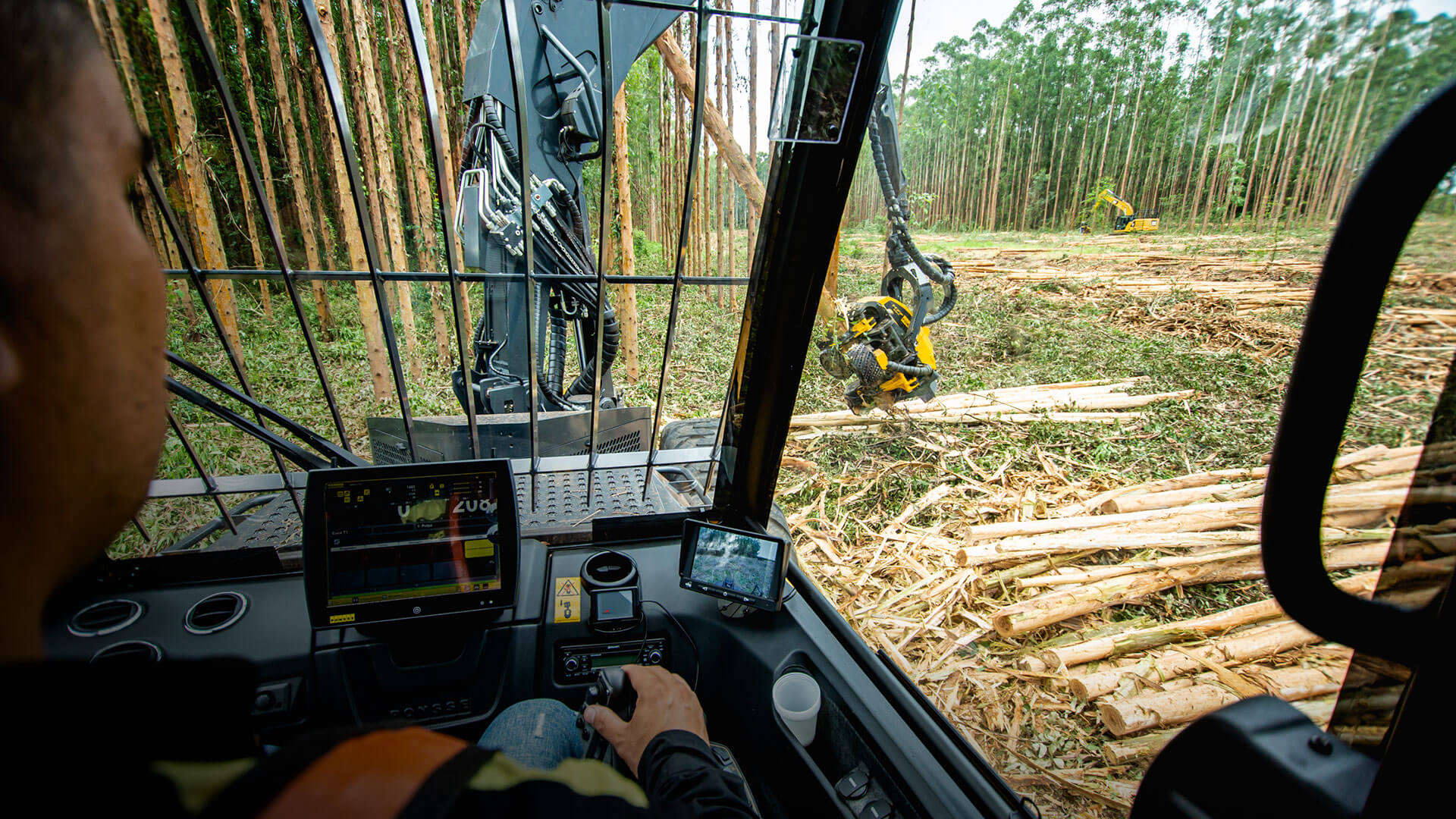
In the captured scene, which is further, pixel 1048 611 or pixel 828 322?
pixel 828 322

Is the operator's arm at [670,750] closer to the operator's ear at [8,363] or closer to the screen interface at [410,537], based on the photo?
the screen interface at [410,537]

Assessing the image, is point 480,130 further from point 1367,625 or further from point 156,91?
point 156,91

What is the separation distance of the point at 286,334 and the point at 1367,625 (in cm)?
968

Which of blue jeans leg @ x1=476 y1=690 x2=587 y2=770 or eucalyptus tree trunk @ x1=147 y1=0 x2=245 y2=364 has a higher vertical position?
eucalyptus tree trunk @ x1=147 y1=0 x2=245 y2=364

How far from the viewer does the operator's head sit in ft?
1.16

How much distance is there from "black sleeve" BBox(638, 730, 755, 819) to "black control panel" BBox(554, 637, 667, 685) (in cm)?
47

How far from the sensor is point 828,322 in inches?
189

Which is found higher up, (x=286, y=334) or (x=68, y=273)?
(x=68, y=273)

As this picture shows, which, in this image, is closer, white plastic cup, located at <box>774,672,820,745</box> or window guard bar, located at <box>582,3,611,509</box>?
window guard bar, located at <box>582,3,611,509</box>

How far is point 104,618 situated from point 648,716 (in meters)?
1.35

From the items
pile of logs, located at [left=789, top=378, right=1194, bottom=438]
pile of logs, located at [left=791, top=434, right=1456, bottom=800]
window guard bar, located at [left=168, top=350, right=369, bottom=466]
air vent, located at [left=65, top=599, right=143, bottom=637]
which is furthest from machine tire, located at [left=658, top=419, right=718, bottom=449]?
air vent, located at [left=65, top=599, right=143, bottom=637]

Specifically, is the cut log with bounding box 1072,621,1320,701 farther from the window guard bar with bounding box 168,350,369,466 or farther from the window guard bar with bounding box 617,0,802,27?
the window guard bar with bounding box 168,350,369,466

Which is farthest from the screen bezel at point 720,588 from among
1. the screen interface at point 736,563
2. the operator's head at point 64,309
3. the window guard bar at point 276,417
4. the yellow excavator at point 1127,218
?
the yellow excavator at point 1127,218

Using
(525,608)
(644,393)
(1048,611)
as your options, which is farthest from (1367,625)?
(644,393)
